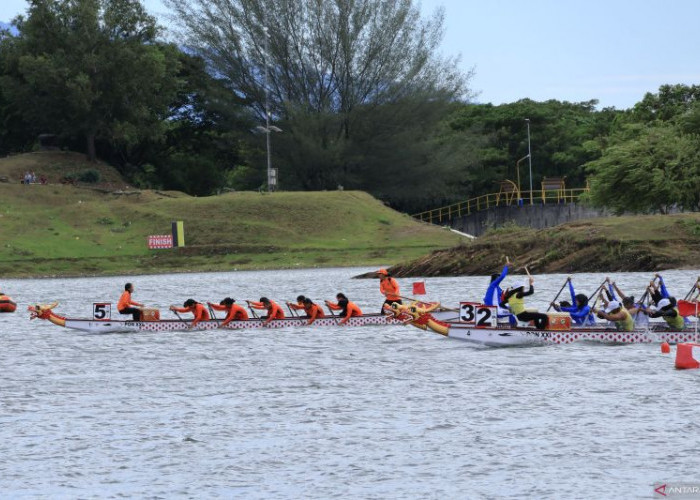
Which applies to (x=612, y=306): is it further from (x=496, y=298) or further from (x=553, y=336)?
(x=496, y=298)

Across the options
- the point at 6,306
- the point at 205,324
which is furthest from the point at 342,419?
the point at 6,306

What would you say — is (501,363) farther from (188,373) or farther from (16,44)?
(16,44)

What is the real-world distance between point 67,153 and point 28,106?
7883 mm

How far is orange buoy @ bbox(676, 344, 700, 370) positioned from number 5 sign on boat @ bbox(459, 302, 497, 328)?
709cm

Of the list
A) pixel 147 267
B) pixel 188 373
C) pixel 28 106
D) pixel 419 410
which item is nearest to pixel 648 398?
pixel 419 410

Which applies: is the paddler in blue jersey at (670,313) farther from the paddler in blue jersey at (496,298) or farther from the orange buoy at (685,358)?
the paddler in blue jersey at (496,298)

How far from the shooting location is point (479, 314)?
39250 mm

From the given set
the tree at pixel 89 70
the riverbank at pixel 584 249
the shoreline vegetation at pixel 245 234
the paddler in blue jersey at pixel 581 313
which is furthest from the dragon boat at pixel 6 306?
the tree at pixel 89 70

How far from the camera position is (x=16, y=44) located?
116m

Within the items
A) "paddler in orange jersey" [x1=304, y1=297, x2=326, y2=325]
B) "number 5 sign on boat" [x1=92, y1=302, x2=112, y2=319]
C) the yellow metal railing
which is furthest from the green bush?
"paddler in orange jersey" [x1=304, y1=297, x2=326, y2=325]

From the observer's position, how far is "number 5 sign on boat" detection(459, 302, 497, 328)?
128ft

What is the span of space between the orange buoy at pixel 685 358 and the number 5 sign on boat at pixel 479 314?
7094 millimetres

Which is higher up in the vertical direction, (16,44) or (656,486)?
(16,44)

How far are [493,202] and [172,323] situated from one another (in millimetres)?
82532
